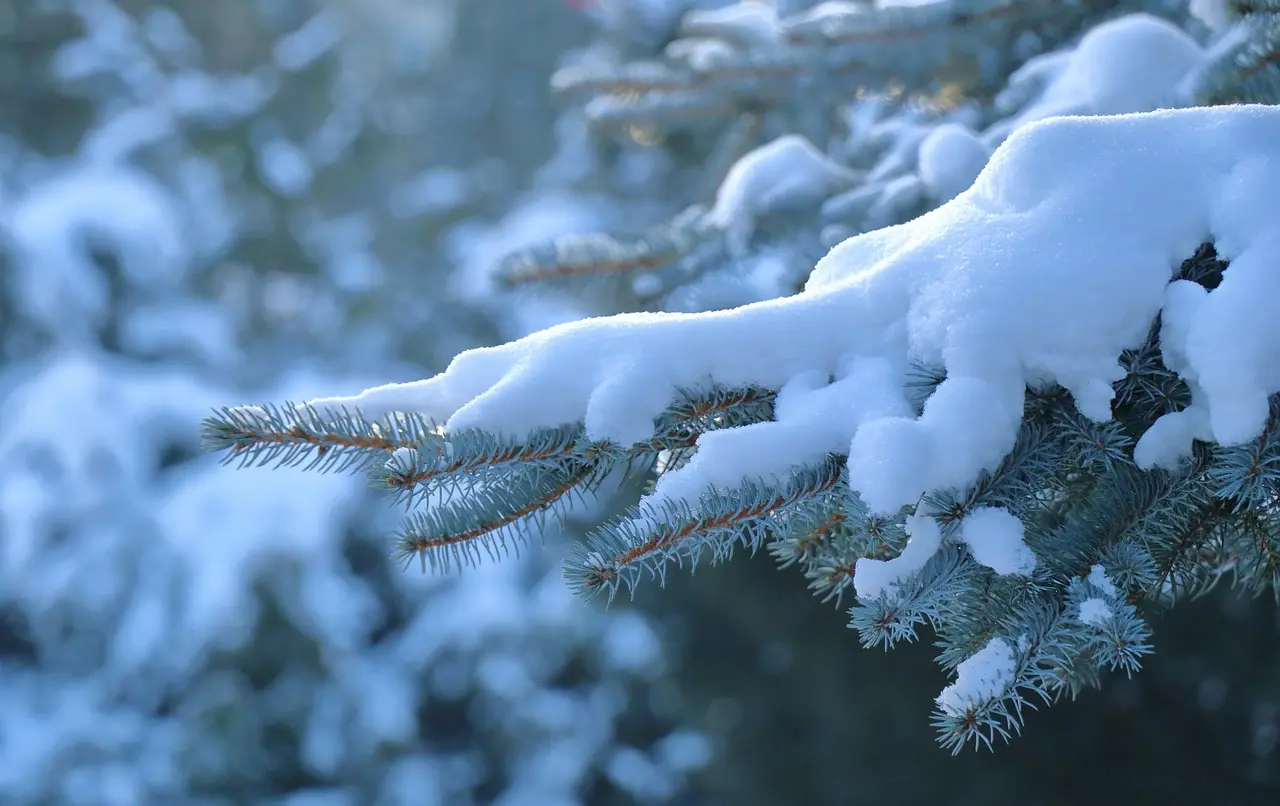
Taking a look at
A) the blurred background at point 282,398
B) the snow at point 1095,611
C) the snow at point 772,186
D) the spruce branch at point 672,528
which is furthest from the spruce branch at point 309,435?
the blurred background at point 282,398

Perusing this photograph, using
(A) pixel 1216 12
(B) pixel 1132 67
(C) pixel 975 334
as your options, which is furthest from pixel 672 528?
(A) pixel 1216 12

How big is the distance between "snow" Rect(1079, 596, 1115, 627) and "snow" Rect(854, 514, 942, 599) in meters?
0.12

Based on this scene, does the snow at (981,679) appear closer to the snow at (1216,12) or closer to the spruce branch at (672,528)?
the spruce branch at (672,528)

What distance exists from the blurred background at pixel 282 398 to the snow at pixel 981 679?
182 cm

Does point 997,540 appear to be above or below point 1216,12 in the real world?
below

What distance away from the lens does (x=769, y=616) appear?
2.39 metres

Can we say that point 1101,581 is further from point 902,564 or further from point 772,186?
point 772,186

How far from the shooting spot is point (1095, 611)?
30.3 inches

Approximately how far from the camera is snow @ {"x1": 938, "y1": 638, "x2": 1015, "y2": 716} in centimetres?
76

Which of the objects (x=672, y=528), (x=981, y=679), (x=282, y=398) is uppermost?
(x=672, y=528)

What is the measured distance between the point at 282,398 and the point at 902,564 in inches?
129

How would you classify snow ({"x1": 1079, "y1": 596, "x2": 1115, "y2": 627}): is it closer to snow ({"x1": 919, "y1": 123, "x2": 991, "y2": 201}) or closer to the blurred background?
snow ({"x1": 919, "y1": 123, "x2": 991, "y2": 201})

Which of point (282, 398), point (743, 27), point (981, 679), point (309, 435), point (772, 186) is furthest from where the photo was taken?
point (282, 398)

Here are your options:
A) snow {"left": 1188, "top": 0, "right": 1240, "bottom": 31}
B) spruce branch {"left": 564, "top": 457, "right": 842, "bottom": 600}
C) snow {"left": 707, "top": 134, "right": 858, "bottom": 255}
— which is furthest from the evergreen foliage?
snow {"left": 707, "top": 134, "right": 858, "bottom": 255}
